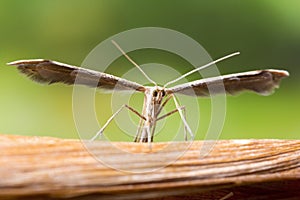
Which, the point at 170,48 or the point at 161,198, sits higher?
the point at 170,48

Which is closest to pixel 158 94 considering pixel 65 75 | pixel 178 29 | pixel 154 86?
pixel 154 86

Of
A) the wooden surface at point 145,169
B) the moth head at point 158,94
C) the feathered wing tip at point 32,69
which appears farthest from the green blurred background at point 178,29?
the wooden surface at point 145,169

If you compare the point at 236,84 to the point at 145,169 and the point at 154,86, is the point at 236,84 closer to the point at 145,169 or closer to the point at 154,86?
the point at 154,86

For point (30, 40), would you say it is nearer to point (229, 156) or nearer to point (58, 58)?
point (58, 58)

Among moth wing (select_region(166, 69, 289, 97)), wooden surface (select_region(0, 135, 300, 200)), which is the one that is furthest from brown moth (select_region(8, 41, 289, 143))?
wooden surface (select_region(0, 135, 300, 200))

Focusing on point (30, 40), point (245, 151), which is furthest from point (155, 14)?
point (245, 151)

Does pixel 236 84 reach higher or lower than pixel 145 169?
higher
